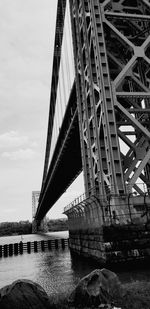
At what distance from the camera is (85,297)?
5785 millimetres

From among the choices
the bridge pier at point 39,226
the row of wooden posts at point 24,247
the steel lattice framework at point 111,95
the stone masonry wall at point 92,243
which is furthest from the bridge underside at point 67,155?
the bridge pier at point 39,226

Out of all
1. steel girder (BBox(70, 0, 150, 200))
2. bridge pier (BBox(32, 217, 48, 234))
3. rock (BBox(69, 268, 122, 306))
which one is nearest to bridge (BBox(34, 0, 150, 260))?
steel girder (BBox(70, 0, 150, 200))

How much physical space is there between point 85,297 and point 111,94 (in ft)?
35.6

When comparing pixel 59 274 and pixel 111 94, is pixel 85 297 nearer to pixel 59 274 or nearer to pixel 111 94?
pixel 59 274

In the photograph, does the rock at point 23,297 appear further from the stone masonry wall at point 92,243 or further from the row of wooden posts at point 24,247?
the row of wooden posts at point 24,247

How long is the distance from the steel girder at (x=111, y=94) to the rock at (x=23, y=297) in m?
8.28

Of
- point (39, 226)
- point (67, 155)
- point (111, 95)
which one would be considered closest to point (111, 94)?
point (111, 95)

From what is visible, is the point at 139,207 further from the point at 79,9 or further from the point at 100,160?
the point at 79,9

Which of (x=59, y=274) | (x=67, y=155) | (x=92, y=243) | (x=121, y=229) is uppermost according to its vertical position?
(x=67, y=155)

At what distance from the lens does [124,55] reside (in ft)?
63.1

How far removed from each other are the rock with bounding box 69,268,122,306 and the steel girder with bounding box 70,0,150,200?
302 inches

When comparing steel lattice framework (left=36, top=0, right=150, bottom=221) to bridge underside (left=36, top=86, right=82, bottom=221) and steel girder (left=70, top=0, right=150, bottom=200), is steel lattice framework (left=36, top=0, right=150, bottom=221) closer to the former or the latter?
steel girder (left=70, top=0, right=150, bottom=200)

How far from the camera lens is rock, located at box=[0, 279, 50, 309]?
554cm

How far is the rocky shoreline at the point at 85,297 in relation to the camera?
219 inches
